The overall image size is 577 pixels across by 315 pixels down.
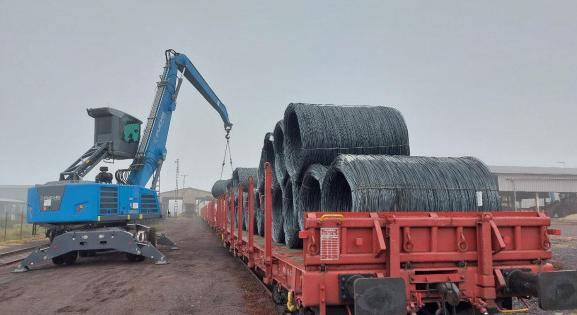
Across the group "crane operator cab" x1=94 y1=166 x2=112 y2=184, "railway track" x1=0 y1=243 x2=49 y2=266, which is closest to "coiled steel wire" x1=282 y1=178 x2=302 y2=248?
"crane operator cab" x1=94 y1=166 x2=112 y2=184

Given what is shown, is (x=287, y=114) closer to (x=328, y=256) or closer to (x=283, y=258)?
(x=283, y=258)

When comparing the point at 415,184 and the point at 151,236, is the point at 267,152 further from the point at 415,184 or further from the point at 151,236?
the point at 151,236

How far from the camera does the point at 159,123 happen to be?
16609 millimetres

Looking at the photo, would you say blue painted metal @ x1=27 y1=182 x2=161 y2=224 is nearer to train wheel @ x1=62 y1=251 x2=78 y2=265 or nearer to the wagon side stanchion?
train wheel @ x1=62 y1=251 x2=78 y2=265

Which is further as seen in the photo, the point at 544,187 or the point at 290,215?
the point at 544,187

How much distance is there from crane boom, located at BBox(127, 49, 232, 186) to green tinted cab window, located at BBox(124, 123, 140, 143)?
9.5 inches

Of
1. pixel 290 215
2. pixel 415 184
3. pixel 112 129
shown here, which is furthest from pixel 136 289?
pixel 112 129

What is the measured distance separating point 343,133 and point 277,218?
2.51m

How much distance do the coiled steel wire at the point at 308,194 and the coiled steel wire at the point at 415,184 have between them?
766mm

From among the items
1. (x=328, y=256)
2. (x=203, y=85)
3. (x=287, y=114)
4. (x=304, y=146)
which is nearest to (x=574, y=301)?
(x=328, y=256)

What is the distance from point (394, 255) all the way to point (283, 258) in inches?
68.6

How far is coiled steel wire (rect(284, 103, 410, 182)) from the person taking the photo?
267 inches

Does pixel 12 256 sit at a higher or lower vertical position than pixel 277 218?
lower

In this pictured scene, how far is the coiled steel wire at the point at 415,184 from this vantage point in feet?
16.8
